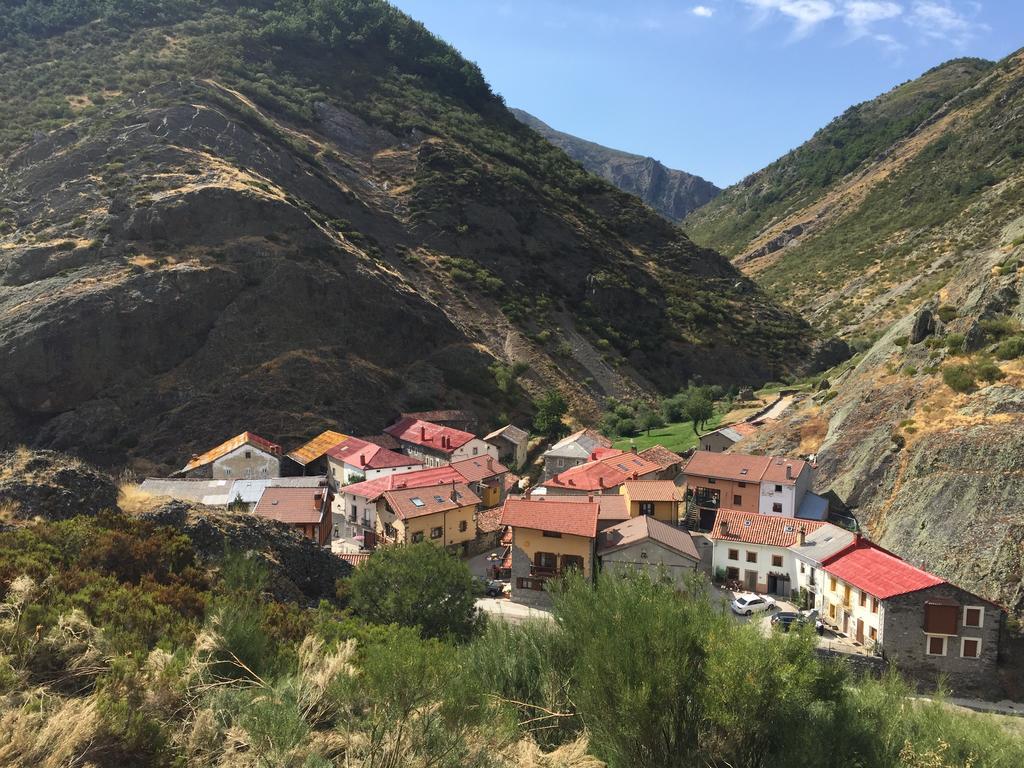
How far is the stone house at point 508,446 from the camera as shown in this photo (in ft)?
170

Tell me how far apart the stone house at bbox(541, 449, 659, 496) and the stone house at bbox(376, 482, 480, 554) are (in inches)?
247

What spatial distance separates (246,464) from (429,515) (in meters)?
15.6

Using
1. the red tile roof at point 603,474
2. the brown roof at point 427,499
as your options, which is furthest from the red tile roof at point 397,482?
the red tile roof at point 603,474

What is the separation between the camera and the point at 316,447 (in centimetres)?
4634

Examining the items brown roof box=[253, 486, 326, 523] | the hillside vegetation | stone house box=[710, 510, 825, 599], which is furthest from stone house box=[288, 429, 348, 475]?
the hillside vegetation

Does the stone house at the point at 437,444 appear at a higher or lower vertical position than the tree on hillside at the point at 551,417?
lower

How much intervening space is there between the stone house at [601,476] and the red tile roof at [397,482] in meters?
6.24

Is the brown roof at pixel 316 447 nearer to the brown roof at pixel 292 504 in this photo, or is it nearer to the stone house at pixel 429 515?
the brown roof at pixel 292 504

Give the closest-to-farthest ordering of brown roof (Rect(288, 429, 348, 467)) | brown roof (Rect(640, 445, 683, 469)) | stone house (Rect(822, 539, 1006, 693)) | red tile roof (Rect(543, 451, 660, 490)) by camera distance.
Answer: stone house (Rect(822, 539, 1006, 693)) < red tile roof (Rect(543, 451, 660, 490)) < brown roof (Rect(640, 445, 683, 469)) < brown roof (Rect(288, 429, 348, 467))

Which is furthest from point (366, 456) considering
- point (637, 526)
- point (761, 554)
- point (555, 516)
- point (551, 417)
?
point (761, 554)

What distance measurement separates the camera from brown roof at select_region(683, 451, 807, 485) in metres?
36.4

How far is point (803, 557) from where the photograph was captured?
1163 inches

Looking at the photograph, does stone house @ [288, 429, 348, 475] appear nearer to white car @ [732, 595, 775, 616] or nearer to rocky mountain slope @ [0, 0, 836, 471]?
rocky mountain slope @ [0, 0, 836, 471]

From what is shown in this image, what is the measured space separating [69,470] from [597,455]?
35956mm
